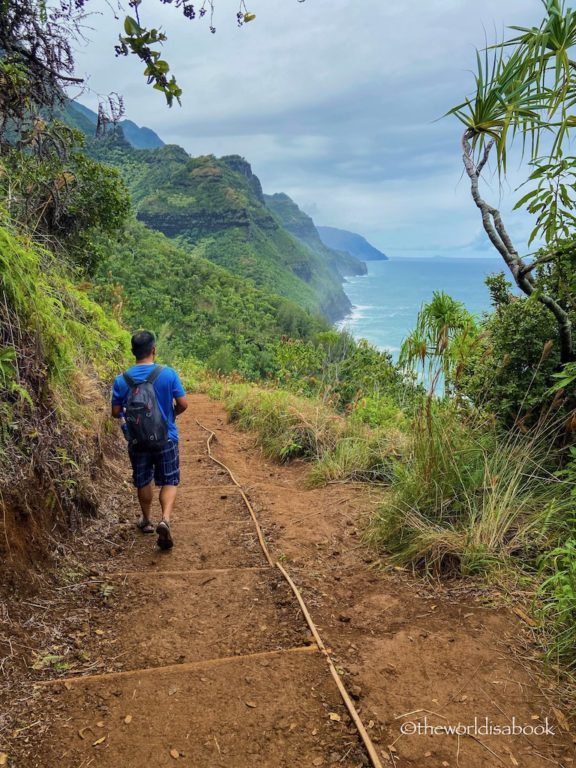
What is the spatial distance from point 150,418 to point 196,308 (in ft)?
95.3

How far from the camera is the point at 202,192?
2906 inches

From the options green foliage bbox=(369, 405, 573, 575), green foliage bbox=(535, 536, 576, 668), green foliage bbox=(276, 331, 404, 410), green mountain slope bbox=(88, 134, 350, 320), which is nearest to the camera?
green foliage bbox=(535, 536, 576, 668)

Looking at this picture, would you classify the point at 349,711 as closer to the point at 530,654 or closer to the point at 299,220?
the point at 530,654

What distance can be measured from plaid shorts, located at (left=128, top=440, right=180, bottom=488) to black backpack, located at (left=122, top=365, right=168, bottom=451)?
0.14 meters

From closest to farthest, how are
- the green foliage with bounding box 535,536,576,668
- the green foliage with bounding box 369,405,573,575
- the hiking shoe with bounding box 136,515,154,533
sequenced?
the green foliage with bounding box 535,536,576,668, the green foliage with bounding box 369,405,573,575, the hiking shoe with bounding box 136,515,154,533

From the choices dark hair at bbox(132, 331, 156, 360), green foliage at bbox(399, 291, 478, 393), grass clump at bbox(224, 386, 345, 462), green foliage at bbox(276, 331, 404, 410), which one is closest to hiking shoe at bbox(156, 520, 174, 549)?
dark hair at bbox(132, 331, 156, 360)

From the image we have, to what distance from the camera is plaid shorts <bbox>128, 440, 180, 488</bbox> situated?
357 cm

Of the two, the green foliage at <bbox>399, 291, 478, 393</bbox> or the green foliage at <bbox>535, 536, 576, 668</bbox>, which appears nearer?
the green foliage at <bbox>535, 536, 576, 668</bbox>

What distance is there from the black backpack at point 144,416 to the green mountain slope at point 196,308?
20.1 metres

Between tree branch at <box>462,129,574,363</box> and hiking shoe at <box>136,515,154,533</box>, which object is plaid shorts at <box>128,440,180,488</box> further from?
tree branch at <box>462,129,574,363</box>

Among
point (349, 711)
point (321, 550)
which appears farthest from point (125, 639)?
point (321, 550)

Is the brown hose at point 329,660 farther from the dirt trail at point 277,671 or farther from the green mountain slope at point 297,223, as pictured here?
the green mountain slope at point 297,223

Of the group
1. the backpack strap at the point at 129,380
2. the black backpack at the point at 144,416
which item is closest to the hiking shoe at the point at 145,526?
the black backpack at the point at 144,416

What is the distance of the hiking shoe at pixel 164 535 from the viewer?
3459mm
